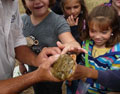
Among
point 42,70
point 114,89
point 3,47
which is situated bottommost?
point 114,89

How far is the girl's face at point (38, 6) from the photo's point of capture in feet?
6.99

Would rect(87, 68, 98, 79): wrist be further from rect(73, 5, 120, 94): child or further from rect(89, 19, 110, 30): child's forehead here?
rect(89, 19, 110, 30): child's forehead

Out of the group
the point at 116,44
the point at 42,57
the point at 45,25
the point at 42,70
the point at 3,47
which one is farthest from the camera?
the point at 45,25

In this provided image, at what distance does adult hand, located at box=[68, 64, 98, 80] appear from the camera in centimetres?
162

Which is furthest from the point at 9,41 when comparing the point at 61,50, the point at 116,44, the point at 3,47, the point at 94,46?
the point at 116,44

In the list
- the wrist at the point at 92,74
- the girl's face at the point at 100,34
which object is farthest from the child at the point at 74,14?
the wrist at the point at 92,74

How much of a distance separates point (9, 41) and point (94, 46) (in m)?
0.87

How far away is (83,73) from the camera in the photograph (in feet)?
5.61

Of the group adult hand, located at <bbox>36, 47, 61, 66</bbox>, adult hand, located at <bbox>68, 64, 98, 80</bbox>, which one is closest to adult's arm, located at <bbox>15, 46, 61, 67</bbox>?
adult hand, located at <bbox>36, 47, 61, 66</bbox>

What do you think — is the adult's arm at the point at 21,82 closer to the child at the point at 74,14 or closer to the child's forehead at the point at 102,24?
the child's forehead at the point at 102,24

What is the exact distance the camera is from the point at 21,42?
2.03 m

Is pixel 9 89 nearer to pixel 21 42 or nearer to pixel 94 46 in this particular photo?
pixel 21 42

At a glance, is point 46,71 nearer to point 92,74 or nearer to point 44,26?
point 92,74

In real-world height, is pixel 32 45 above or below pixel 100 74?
above
